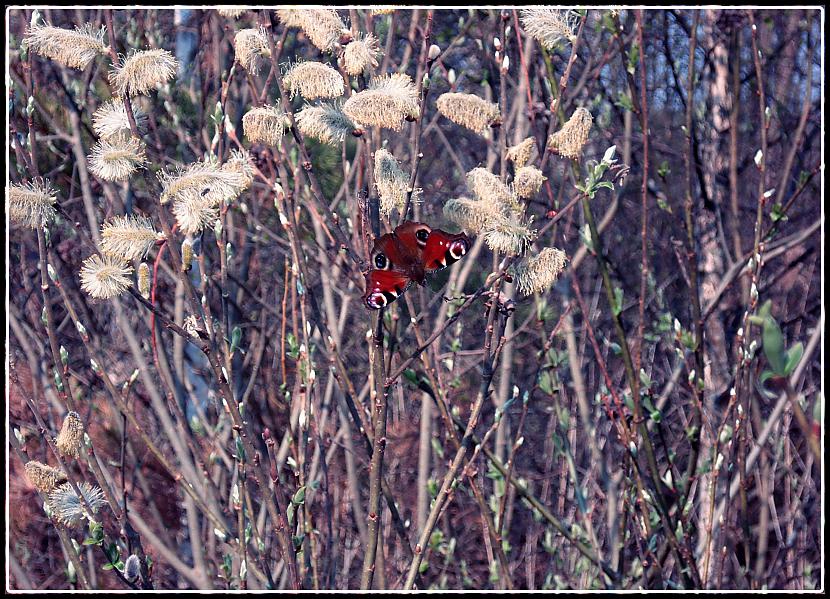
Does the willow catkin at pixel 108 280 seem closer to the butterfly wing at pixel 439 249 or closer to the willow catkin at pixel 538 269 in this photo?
the butterfly wing at pixel 439 249

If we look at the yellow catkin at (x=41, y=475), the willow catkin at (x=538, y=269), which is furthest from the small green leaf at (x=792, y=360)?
the yellow catkin at (x=41, y=475)

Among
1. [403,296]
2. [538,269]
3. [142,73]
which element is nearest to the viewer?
[142,73]

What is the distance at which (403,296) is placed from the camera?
223 cm

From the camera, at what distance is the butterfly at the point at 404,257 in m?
1.33

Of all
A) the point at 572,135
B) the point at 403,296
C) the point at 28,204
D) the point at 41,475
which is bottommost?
the point at 41,475

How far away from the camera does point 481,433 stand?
3.66 meters

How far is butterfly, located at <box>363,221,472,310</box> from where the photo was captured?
52.3 inches

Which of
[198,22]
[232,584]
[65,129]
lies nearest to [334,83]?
[232,584]

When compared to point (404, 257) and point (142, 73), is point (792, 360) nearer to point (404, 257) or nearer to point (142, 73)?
point (404, 257)

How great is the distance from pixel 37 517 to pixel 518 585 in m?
2.37

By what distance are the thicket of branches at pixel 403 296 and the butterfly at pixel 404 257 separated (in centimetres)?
4

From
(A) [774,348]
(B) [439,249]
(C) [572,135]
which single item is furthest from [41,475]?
(A) [774,348]

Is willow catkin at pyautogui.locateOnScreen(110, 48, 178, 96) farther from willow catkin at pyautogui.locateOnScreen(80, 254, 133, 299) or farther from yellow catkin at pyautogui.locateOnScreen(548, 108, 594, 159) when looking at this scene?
yellow catkin at pyautogui.locateOnScreen(548, 108, 594, 159)

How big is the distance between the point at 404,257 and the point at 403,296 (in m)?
0.83
